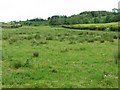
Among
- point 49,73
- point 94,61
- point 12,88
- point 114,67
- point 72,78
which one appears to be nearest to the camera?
point 12,88

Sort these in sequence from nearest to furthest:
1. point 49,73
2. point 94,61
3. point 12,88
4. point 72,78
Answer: point 12,88
point 72,78
point 49,73
point 94,61

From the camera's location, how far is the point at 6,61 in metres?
Result: 20.3

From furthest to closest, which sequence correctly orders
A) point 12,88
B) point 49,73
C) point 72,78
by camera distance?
1. point 49,73
2. point 72,78
3. point 12,88

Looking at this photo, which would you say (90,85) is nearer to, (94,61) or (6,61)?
(94,61)

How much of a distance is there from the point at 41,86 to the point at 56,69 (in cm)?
402

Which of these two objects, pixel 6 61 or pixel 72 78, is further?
pixel 6 61

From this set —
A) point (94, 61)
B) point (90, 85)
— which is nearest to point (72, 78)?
point (90, 85)

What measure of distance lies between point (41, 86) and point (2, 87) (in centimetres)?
170

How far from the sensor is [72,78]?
14.6 metres

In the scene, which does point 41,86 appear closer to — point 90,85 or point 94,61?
point 90,85

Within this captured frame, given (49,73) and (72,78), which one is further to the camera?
(49,73)

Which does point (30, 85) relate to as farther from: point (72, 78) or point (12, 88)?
point (72, 78)

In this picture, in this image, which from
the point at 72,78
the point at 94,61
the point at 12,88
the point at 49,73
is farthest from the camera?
the point at 94,61

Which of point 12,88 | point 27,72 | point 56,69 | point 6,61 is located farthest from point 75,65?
point 12,88
